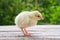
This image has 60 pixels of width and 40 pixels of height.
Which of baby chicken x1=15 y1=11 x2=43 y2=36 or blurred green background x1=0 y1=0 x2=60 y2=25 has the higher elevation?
baby chicken x1=15 y1=11 x2=43 y2=36

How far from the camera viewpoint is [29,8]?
214 centimetres

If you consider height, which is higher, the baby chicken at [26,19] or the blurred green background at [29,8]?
the baby chicken at [26,19]

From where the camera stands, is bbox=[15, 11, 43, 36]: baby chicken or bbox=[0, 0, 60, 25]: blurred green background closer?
bbox=[15, 11, 43, 36]: baby chicken

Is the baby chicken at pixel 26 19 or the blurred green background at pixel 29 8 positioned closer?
the baby chicken at pixel 26 19

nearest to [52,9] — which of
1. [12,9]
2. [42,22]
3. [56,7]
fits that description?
[56,7]

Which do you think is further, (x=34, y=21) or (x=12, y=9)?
(x=12, y=9)

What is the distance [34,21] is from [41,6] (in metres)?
1.46

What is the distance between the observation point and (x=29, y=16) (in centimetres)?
77

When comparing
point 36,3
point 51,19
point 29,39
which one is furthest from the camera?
point 36,3

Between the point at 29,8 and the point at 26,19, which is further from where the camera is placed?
the point at 29,8

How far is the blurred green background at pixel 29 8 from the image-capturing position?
6.48 ft

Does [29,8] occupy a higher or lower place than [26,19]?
lower

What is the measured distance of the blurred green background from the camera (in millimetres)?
1976

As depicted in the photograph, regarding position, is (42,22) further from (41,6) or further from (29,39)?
(29,39)
